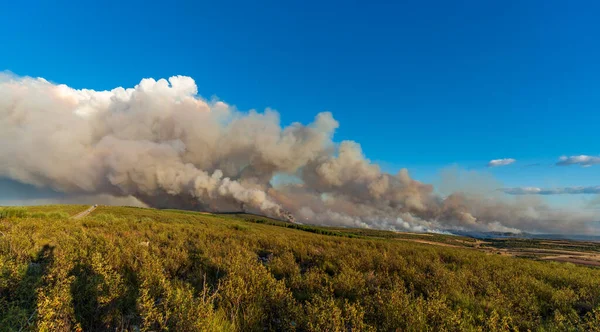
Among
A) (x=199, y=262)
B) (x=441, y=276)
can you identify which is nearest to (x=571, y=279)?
(x=441, y=276)

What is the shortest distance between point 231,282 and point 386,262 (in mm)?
10001

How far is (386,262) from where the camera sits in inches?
592

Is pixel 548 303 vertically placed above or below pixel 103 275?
below

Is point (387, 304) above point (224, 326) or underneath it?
above

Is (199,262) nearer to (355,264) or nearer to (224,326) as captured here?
(224,326)

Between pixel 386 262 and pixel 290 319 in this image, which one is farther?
pixel 386 262

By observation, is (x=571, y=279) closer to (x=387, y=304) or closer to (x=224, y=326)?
(x=387, y=304)

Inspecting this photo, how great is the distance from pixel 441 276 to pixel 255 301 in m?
9.58

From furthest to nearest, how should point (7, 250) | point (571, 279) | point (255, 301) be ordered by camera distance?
point (571, 279)
point (7, 250)
point (255, 301)

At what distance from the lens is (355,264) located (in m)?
14.6

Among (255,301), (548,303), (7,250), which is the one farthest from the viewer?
(7,250)

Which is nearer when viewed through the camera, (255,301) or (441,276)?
(255,301)

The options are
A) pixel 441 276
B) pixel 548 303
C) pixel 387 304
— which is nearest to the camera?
pixel 387 304

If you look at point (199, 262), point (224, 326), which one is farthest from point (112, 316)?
point (199, 262)
